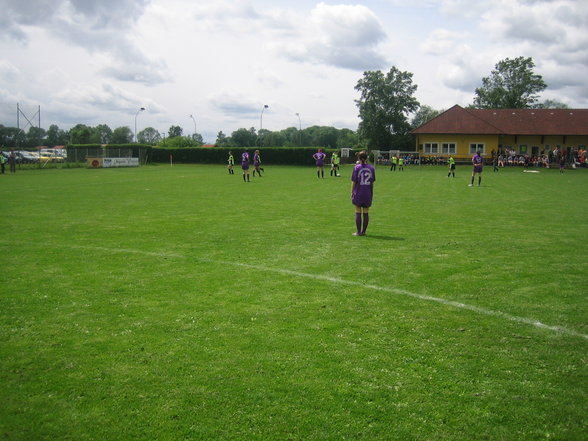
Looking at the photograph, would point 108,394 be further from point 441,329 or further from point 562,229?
point 562,229

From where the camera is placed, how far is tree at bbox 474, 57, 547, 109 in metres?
76.1

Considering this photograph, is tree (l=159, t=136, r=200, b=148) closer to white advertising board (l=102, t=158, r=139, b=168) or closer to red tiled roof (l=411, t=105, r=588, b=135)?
white advertising board (l=102, t=158, r=139, b=168)

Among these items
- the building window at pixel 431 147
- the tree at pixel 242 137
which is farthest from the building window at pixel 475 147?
the tree at pixel 242 137

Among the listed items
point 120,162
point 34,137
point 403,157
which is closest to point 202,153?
point 120,162

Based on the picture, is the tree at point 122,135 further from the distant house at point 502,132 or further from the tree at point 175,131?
the distant house at point 502,132

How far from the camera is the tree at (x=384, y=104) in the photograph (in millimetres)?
77625

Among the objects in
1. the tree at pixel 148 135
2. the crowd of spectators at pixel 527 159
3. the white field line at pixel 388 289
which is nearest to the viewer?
the white field line at pixel 388 289

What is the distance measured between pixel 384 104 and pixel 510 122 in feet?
70.6

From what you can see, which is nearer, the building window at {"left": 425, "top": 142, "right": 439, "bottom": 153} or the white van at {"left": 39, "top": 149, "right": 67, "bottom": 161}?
the white van at {"left": 39, "top": 149, "right": 67, "bottom": 161}

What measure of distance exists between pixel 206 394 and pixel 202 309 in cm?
206

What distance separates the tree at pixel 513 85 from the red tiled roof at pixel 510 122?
14.9 meters

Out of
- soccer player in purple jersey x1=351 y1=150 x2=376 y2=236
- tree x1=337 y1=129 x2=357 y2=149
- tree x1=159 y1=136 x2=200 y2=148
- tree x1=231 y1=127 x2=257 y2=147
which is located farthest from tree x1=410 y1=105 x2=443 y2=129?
soccer player in purple jersey x1=351 y1=150 x2=376 y2=236

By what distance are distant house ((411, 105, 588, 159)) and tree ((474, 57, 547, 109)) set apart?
14948 millimetres

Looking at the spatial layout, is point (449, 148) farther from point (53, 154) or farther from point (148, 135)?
point (148, 135)
